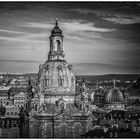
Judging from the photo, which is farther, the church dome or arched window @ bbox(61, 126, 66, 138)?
Result: the church dome

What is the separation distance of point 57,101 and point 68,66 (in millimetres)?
1405

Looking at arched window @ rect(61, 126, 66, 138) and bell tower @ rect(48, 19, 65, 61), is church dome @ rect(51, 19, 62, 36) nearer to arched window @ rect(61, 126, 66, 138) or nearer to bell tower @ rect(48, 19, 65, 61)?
bell tower @ rect(48, 19, 65, 61)

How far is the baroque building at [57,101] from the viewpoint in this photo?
21.5 meters

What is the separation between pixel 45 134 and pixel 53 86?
233 cm

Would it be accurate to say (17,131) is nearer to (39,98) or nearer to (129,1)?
(39,98)

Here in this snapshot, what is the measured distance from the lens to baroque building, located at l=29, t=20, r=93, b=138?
70.4 feet

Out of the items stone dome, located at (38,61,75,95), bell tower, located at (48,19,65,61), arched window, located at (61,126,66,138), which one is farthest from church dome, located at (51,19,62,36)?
arched window, located at (61,126,66,138)

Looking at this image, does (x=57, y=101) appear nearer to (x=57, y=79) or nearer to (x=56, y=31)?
(x=57, y=79)

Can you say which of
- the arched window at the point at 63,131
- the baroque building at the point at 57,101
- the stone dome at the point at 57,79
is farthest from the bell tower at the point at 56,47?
the arched window at the point at 63,131

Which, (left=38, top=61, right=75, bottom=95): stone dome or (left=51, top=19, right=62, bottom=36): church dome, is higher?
(left=51, top=19, right=62, bottom=36): church dome

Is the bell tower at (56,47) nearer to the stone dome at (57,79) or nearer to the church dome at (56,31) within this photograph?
the church dome at (56,31)

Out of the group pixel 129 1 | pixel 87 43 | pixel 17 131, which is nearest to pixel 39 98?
pixel 17 131

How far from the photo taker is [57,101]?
880 inches

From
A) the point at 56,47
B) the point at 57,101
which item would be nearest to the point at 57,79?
the point at 57,101
